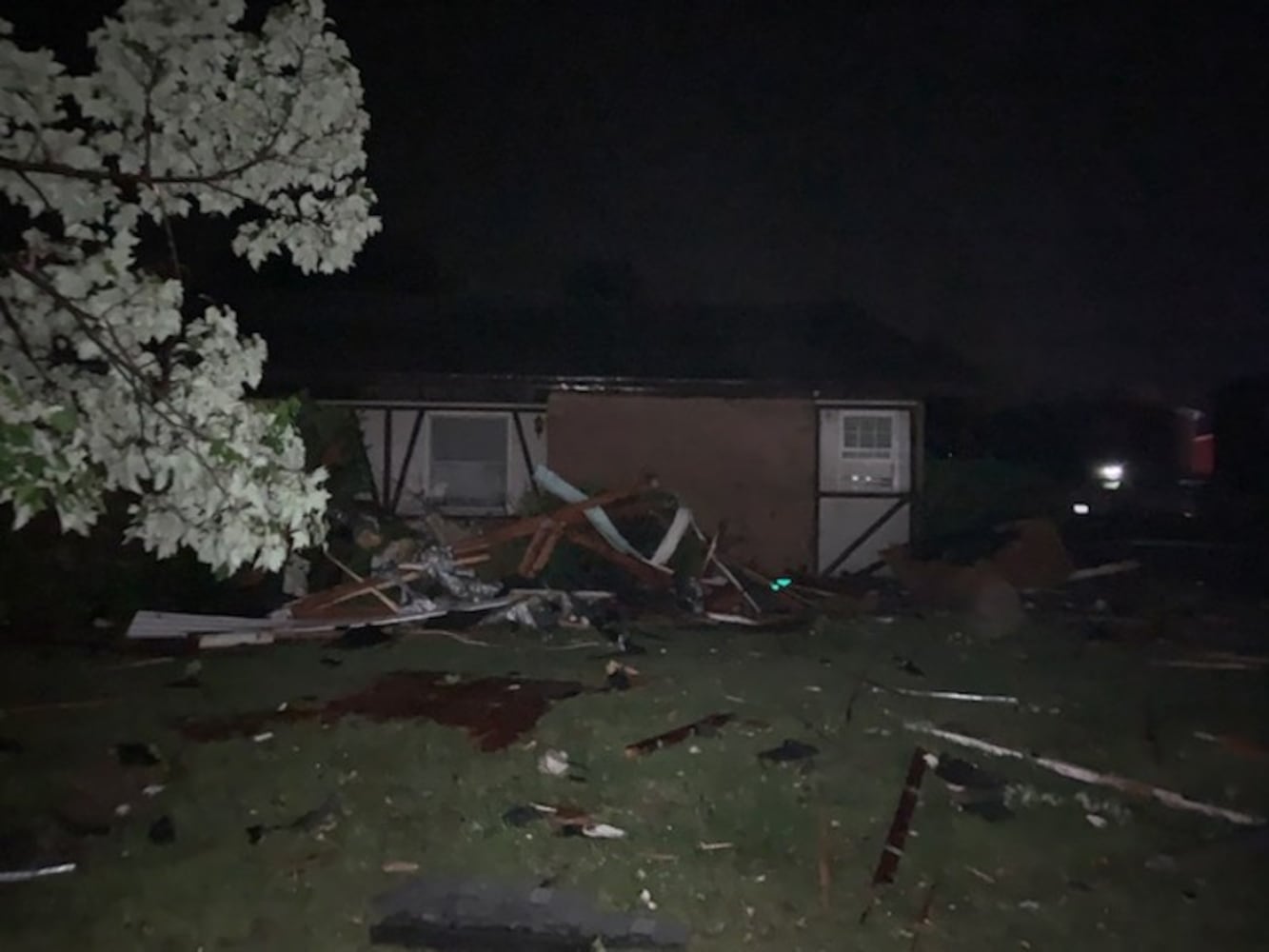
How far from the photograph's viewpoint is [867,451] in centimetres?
1881

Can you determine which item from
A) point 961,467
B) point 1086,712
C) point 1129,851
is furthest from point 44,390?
point 961,467

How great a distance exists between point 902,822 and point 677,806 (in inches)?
50.1

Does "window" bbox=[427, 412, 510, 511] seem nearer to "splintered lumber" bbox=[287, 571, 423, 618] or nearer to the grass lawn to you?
"splintered lumber" bbox=[287, 571, 423, 618]

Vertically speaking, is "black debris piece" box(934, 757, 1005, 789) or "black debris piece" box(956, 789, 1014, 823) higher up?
"black debris piece" box(934, 757, 1005, 789)

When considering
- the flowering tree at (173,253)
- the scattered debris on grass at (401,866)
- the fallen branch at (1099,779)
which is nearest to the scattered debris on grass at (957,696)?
the fallen branch at (1099,779)

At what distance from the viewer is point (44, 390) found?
4.70 m

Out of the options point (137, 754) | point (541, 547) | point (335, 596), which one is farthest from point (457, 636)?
point (137, 754)

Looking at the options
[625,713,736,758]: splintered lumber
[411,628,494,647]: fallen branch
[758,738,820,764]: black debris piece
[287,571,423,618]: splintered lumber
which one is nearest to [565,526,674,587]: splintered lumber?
[287,571,423,618]: splintered lumber

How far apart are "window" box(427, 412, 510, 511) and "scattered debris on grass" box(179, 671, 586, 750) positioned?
7.56 metres

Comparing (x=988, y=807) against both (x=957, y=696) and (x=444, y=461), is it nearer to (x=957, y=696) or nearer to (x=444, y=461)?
(x=957, y=696)

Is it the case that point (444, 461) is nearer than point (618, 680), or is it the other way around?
point (618, 680)

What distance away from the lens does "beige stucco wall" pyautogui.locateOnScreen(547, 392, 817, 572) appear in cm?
1855

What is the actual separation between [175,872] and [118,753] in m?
2.37

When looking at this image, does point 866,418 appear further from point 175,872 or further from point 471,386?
point 175,872
